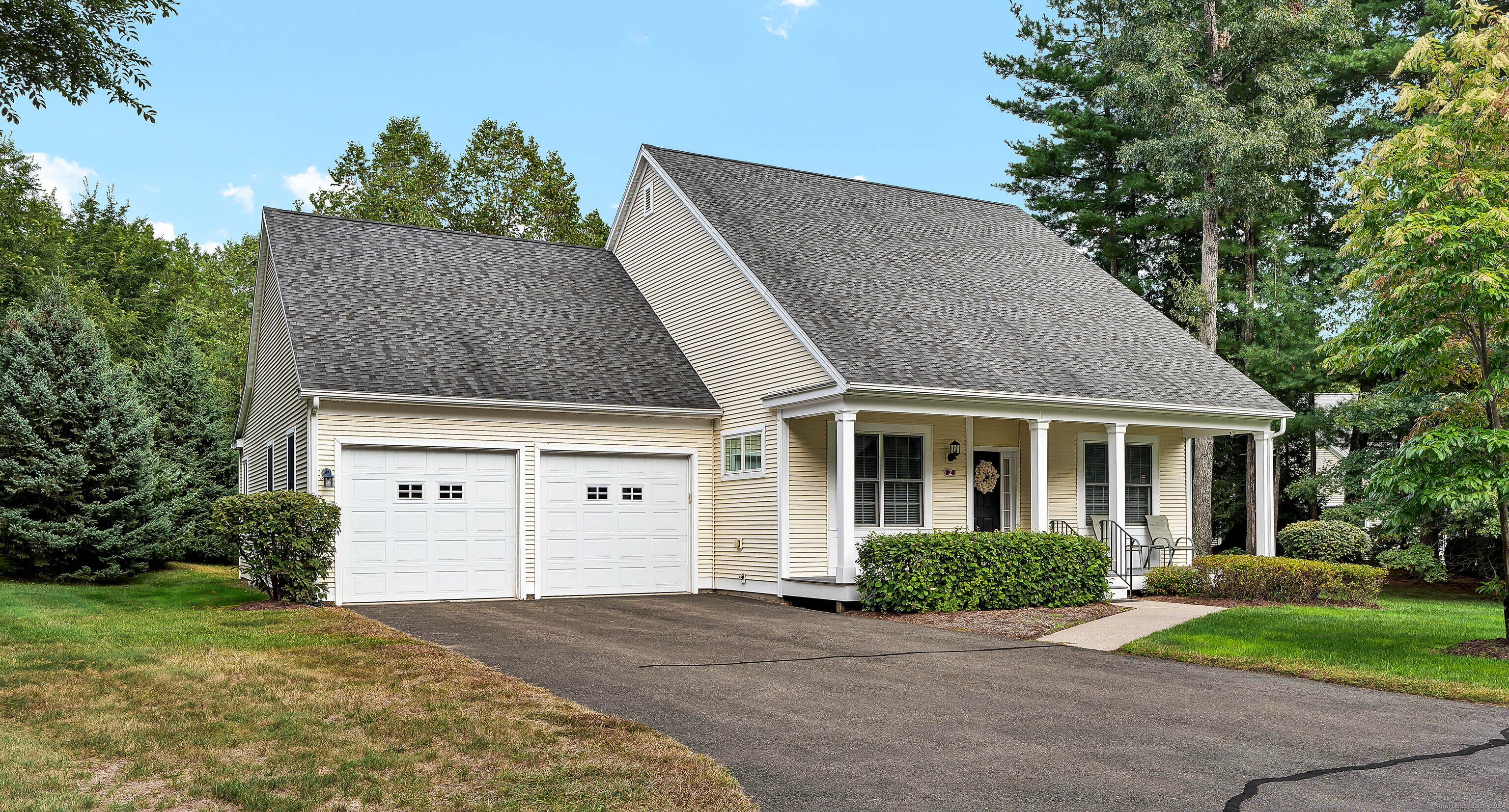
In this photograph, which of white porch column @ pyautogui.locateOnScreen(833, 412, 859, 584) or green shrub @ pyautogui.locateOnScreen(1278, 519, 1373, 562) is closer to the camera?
white porch column @ pyautogui.locateOnScreen(833, 412, 859, 584)

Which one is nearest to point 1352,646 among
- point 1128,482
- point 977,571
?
point 977,571

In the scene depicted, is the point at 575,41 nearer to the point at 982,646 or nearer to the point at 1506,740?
the point at 982,646

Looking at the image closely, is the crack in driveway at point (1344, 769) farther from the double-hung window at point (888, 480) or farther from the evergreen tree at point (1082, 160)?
the evergreen tree at point (1082, 160)

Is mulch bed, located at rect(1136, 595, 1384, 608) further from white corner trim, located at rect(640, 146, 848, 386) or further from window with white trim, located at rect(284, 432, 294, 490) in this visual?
window with white trim, located at rect(284, 432, 294, 490)

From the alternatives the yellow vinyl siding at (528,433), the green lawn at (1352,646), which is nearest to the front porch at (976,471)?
the yellow vinyl siding at (528,433)

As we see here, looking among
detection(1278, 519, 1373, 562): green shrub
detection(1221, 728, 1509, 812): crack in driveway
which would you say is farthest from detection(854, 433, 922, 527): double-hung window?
detection(1221, 728, 1509, 812): crack in driveway

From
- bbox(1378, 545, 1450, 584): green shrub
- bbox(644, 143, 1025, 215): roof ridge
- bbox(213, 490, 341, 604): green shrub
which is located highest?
bbox(644, 143, 1025, 215): roof ridge

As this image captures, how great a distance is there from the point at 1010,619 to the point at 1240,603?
4.71 meters

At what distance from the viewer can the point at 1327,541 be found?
63.3ft

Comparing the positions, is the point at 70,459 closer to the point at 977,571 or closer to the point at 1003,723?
the point at 977,571

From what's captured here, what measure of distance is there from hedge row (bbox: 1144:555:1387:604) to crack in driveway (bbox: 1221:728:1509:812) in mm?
9420

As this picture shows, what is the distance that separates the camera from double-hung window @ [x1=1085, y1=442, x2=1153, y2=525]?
60.2 feet

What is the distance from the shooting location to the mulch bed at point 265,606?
13.1m

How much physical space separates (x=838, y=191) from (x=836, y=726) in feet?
48.2
